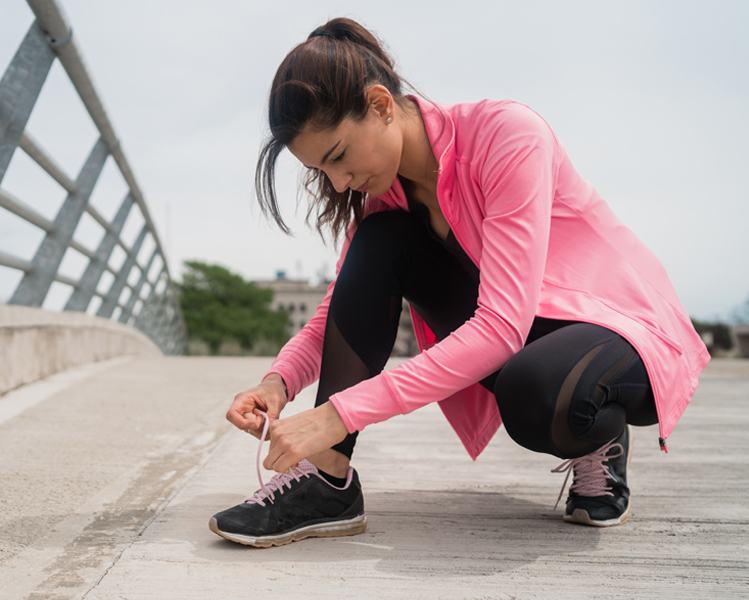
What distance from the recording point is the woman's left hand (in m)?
1.02

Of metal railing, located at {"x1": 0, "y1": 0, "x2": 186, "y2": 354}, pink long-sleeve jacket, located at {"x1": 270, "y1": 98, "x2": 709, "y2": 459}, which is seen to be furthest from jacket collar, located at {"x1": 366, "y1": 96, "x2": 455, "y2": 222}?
metal railing, located at {"x1": 0, "y1": 0, "x2": 186, "y2": 354}

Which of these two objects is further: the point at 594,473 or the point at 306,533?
the point at 594,473

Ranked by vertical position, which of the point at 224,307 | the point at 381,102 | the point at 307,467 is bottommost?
the point at 307,467

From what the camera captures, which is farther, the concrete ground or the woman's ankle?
the woman's ankle

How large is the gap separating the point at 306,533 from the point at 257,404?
0.92 ft

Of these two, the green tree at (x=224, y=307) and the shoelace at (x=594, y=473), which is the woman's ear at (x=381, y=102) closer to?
the shoelace at (x=594, y=473)

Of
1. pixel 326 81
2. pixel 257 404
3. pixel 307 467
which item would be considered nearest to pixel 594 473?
pixel 307 467

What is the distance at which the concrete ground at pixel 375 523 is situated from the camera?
970mm

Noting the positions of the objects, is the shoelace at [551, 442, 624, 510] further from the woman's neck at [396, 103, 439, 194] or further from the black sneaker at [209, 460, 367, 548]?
the woman's neck at [396, 103, 439, 194]

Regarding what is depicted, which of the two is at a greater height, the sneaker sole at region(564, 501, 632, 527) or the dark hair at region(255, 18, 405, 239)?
the dark hair at region(255, 18, 405, 239)

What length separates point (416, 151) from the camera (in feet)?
4.48

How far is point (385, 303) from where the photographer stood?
4.49 feet

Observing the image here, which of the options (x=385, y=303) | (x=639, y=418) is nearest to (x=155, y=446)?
(x=385, y=303)

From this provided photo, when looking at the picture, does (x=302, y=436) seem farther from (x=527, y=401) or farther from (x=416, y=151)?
(x=416, y=151)
